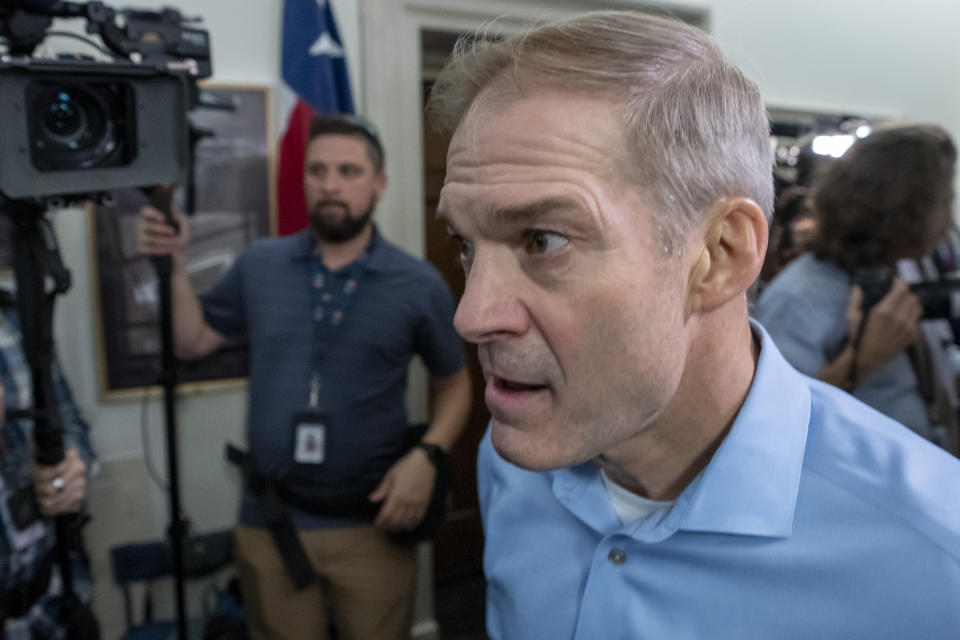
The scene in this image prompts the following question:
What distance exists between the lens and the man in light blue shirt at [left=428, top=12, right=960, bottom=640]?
0.67 m

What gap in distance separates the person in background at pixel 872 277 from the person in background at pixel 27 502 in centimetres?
164

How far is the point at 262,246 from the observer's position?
2.12 m

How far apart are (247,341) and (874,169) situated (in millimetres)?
2006

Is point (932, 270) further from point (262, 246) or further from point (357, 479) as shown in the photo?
point (262, 246)

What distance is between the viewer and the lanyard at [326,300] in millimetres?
1958

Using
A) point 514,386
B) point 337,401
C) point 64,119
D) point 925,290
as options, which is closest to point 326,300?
point 337,401

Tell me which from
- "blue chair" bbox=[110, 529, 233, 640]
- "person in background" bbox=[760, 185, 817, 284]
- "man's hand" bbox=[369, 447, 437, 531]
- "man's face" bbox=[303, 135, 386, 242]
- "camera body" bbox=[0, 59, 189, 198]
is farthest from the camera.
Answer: "blue chair" bbox=[110, 529, 233, 640]

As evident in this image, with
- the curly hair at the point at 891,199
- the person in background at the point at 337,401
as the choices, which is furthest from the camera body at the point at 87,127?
the curly hair at the point at 891,199

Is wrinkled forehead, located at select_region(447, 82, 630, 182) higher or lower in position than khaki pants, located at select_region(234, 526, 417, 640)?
higher

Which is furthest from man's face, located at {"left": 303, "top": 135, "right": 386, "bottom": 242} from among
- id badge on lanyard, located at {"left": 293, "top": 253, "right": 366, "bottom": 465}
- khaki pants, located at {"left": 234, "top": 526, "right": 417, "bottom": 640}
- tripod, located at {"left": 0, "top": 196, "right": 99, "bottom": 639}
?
khaki pants, located at {"left": 234, "top": 526, "right": 417, "bottom": 640}

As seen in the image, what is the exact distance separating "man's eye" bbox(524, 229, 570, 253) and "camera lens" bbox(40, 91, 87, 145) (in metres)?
1.16

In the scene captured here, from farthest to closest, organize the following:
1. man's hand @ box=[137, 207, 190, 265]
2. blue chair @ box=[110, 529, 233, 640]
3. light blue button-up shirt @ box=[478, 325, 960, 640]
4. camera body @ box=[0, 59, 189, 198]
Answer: blue chair @ box=[110, 529, 233, 640]
man's hand @ box=[137, 207, 190, 265]
camera body @ box=[0, 59, 189, 198]
light blue button-up shirt @ box=[478, 325, 960, 640]

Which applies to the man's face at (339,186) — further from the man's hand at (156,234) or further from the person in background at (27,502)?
the person in background at (27,502)

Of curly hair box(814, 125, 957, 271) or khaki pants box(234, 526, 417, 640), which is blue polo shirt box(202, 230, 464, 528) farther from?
curly hair box(814, 125, 957, 271)
